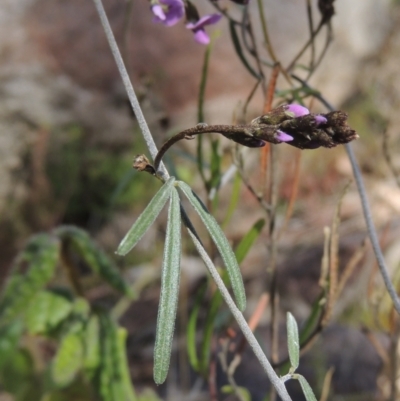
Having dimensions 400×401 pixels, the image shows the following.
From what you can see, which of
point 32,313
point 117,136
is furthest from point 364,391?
point 117,136

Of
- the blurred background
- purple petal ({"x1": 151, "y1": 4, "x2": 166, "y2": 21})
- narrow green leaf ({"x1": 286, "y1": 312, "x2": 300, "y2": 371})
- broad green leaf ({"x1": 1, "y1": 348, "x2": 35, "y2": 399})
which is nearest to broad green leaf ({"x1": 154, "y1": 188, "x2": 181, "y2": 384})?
narrow green leaf ({"x1": 286, "y1": 312, "x2": 300, "y2": 371})

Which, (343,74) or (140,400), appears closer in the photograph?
(140,400)

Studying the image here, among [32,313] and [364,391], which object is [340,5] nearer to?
[364,391]

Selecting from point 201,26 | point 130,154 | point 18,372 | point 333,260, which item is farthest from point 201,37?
point 130,154

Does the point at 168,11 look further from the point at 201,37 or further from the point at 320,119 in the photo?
the point at 320,119

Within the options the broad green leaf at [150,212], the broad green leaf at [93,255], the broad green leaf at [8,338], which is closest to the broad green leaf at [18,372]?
the broad green leaf at [8,338]

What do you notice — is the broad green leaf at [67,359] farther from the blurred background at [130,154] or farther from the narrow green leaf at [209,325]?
the blurred background at [130,154]
